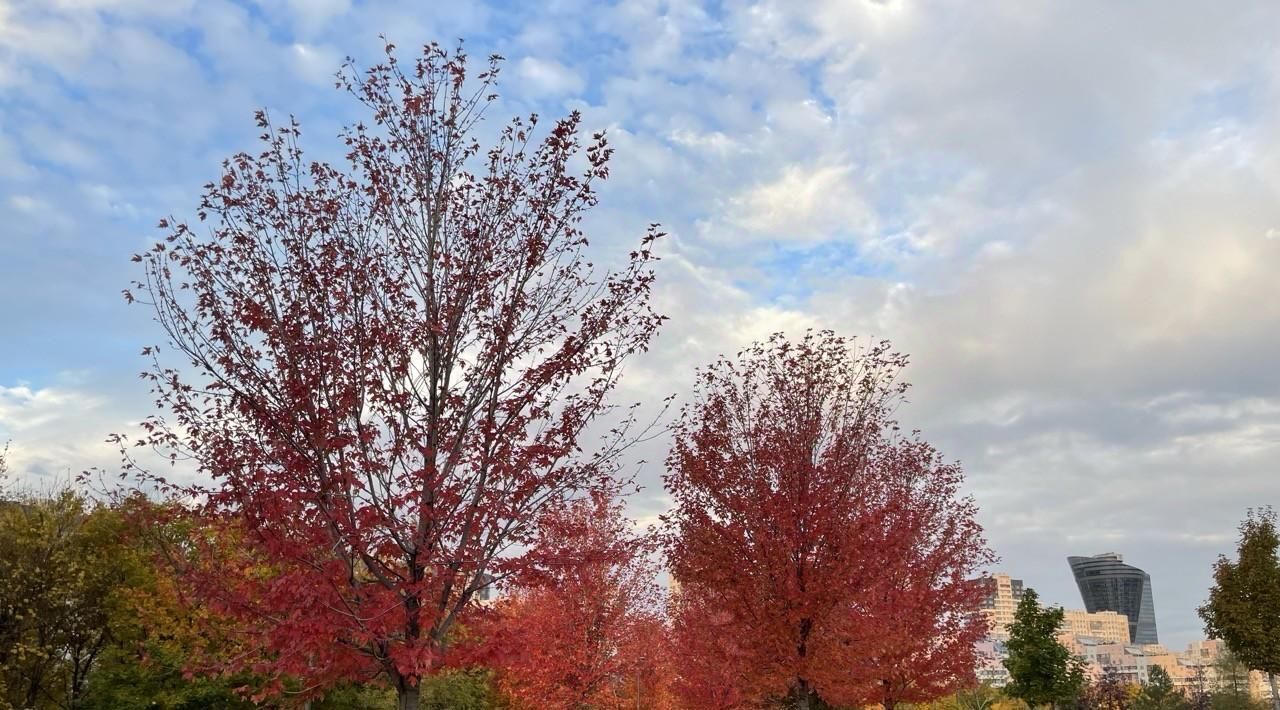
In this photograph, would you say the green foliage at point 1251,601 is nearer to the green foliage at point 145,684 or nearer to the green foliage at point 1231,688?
the green foliage at point 1231,688

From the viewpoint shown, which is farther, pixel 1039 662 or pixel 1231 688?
pixel 1231 688

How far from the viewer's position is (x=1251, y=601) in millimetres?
31797

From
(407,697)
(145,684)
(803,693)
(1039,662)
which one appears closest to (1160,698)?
(1039,662)

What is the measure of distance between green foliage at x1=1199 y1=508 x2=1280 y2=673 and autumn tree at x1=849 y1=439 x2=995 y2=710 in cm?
1279

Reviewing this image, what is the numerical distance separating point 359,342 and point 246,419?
1.44 meters

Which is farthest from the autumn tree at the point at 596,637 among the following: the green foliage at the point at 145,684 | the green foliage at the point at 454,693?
the green foliage at the point at 145,684

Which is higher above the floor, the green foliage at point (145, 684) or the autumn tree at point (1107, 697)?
the green foliage at point (145, 684)

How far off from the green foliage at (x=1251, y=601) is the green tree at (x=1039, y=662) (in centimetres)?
560

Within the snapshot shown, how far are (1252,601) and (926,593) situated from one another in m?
16.7

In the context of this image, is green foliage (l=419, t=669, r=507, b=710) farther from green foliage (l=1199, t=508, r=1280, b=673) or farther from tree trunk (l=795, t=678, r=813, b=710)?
green foliage (l=1199, t=508, r=1280, b=673)

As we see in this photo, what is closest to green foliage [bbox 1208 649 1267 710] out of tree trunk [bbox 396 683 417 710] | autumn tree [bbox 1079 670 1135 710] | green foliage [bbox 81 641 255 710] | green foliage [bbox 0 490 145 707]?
autumn tree [bbox 1079 670 1135 710]

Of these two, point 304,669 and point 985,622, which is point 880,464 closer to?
point 985,622

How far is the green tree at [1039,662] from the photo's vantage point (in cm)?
3506

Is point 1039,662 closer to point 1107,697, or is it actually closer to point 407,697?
point 1107,697
